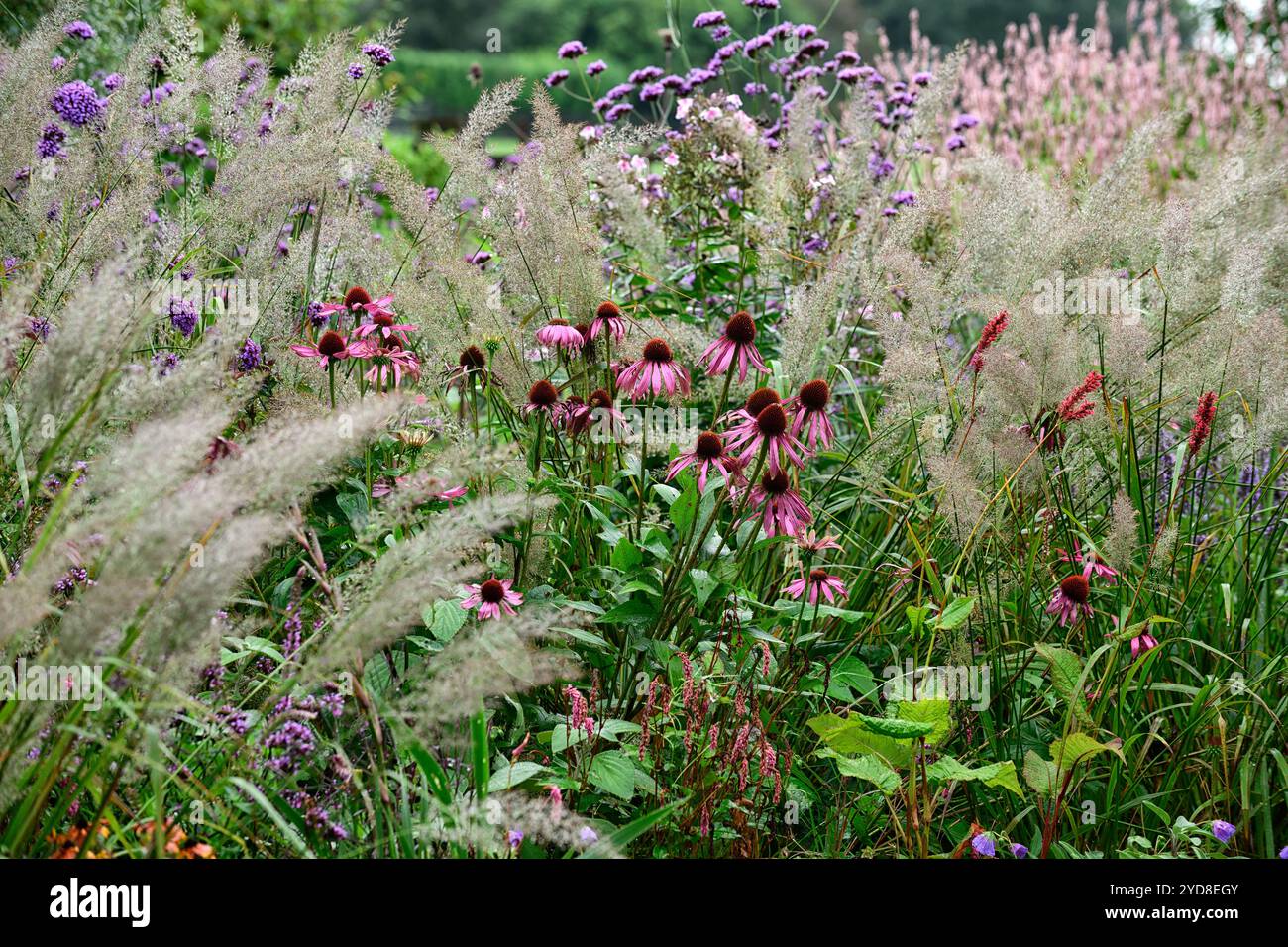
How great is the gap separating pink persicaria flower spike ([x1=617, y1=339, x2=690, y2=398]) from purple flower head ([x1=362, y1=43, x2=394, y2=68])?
130cm

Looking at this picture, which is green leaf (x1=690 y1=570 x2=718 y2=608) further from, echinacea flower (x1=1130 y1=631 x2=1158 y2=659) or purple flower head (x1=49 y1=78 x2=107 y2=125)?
purple flower head (x1=49 y1=78 x2=107 y2=125)

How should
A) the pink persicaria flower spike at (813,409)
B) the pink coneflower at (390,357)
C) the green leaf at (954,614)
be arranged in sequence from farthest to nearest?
the pink coneflower at (390,357) < the pink persicaria flower spike at (813,409) < the green leaf at (954,614)

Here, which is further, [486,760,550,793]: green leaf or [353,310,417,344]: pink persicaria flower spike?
[353,310,417,344]: pink persicaria flower spike

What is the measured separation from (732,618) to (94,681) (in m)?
1.16

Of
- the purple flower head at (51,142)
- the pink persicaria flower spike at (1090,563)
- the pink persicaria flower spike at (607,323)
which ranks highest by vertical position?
the purple flower head at (51,142)

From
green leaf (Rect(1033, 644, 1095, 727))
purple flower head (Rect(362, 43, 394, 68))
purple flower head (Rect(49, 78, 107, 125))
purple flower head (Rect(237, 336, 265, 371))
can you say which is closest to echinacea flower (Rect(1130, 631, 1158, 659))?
green leaf (Rect(1033, 644, 1095, 727))

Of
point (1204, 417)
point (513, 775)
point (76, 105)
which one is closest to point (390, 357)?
point (513, 775)

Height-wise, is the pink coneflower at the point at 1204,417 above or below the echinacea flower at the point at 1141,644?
above

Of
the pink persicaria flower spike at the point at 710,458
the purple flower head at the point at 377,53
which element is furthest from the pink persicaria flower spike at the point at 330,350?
the purple flower head at the point at 377,53

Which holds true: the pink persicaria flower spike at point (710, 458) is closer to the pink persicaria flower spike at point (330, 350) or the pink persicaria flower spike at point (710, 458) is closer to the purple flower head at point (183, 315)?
the pink persicaria flower spike at point (330, 350)

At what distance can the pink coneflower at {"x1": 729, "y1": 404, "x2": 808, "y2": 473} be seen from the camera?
6.24 feet

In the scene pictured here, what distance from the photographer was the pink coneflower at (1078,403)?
2.07 meters

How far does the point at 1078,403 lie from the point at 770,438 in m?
0.68

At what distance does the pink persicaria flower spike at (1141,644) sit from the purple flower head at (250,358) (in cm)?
191
